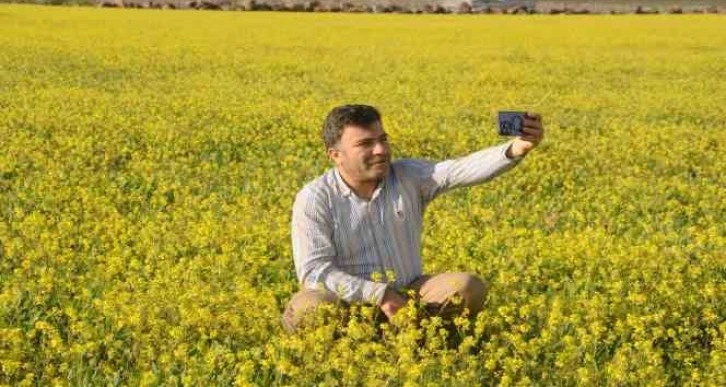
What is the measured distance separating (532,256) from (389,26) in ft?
109

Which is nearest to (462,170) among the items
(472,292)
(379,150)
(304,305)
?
Answer: (379,150)

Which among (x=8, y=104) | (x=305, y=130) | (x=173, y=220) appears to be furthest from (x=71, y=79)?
(x=173, y=220)

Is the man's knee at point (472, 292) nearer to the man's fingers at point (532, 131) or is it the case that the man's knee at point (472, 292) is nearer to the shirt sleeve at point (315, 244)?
the shirt sleeve at point (315, 244)

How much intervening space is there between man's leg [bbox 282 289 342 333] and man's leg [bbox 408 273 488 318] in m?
0.40

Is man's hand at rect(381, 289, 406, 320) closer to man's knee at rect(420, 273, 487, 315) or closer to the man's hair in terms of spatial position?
man's knee at rect(420, 273, 487, 315)

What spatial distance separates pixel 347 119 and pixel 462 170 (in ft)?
1.93

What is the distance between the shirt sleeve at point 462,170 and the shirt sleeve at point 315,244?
49 cm

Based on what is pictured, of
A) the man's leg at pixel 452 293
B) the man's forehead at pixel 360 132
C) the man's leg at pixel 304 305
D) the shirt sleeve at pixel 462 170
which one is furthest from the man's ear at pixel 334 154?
the man's leg at pixel 452 293

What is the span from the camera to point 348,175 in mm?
5293

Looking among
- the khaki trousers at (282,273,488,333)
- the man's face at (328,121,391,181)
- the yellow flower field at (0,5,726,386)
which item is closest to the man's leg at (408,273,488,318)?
the khaki trousers at (282,273,488,333)

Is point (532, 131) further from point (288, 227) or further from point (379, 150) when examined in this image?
point (288, 227)

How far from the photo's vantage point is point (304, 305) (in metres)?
5.09

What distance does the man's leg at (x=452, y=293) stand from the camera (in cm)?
519

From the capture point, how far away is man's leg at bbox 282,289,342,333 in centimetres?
506
